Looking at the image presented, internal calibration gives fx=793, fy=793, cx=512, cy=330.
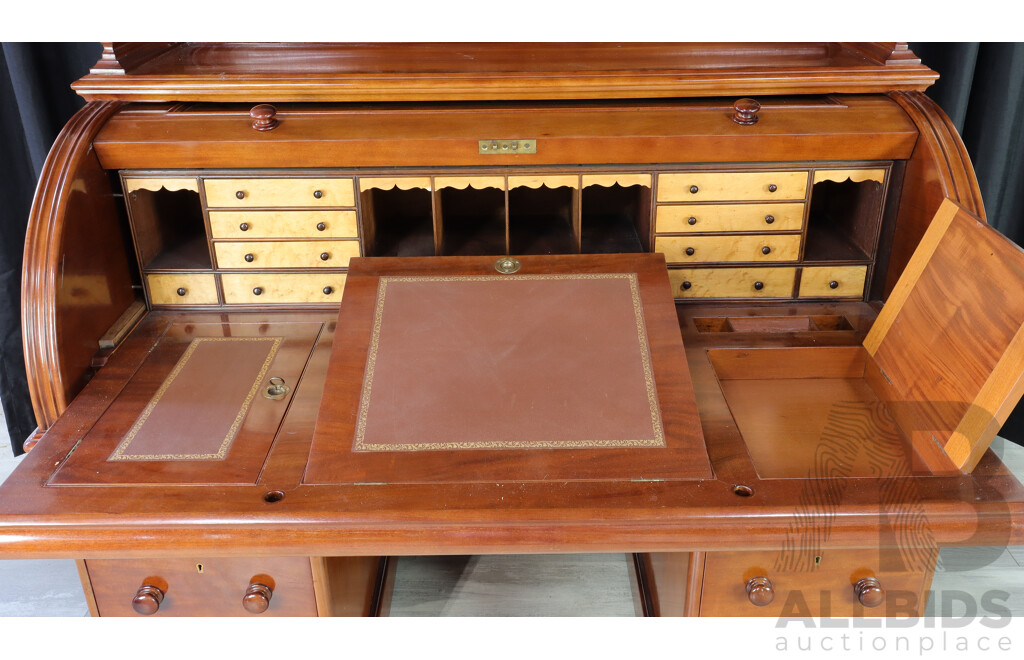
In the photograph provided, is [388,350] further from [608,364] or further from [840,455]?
[840,455]

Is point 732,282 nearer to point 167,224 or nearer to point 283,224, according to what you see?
point 283,224

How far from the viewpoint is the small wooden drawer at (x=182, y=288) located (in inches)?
77.8

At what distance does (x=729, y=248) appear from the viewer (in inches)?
78.1

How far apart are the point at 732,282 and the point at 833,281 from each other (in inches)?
9.9

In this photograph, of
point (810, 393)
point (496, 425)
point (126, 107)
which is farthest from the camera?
point (126, 107)

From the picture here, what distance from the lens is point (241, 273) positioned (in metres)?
1.98

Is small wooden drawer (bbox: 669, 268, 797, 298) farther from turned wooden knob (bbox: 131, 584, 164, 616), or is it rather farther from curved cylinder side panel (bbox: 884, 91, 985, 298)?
turned wooden knob (bbox: 131, 584, 164, 616)

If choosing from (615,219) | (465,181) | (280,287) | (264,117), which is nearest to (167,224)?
(280,287)

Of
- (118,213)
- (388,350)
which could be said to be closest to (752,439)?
(388,350)

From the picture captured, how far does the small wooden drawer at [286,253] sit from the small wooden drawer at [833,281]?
1.14 meters

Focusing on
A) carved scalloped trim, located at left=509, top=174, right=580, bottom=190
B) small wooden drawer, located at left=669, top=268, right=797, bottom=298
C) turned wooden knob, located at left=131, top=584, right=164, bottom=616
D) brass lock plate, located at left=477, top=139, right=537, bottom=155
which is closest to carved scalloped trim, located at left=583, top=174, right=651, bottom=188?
carved scalloped trim, located at left=509, top=174, right=580, bottom=190

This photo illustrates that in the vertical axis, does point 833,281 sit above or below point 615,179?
below

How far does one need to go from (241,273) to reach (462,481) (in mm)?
929

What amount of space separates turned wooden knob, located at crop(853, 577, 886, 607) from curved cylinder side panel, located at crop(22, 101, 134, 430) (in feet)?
5.37
